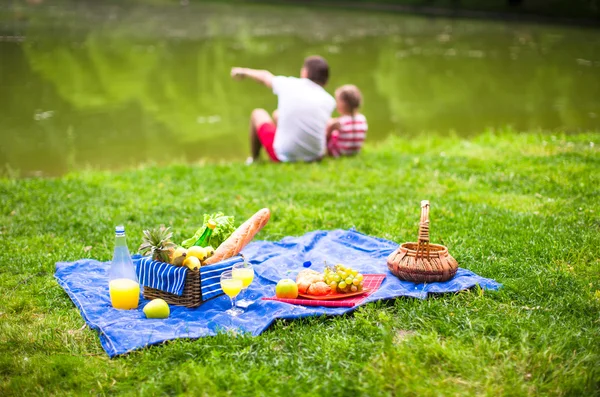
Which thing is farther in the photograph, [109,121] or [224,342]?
[109,121]

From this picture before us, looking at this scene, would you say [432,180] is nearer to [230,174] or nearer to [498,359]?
[230,174]

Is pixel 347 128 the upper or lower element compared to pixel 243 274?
upper

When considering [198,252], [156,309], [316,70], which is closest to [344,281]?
[198,252]

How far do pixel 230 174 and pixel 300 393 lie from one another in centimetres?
480

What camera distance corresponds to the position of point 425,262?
14.8 ft

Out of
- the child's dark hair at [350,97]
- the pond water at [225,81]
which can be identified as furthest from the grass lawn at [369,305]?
the pond water at [225,81]

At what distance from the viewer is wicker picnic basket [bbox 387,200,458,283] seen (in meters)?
4.50

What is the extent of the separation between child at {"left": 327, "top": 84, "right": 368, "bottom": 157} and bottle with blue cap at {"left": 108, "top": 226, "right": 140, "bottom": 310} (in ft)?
16.0

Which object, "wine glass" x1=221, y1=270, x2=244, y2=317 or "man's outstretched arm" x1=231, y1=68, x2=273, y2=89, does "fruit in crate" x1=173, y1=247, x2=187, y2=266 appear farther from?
"man's outstretched arm" x1=231, y1=68, x2=273, y2=89

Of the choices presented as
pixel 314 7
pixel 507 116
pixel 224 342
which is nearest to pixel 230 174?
pixel 224 342

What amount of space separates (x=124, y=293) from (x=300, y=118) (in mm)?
4693

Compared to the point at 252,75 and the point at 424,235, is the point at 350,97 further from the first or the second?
the point at 424,235

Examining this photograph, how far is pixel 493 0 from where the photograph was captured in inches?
1299

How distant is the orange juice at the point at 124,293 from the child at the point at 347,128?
16.3 feet
